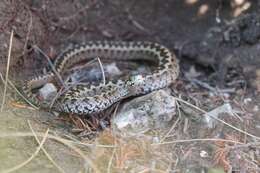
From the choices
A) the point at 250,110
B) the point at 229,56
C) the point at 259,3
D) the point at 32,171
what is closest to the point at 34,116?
the point at 32,171

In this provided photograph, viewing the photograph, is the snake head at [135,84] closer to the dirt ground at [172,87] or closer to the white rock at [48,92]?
the dirt ground at [172,87]

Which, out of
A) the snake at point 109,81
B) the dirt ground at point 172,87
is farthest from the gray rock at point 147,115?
the snake at point 109,81

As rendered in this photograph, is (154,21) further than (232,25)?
Yes

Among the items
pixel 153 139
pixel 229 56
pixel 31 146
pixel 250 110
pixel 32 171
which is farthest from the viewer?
pixel 229 56

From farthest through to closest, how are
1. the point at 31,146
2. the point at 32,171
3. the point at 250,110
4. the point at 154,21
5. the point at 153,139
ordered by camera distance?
the point at 154,21 < the point at 250,110 < the point at 153,139 < the point at 31,146 < the point at 32,171

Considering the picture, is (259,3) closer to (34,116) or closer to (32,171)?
(34,116)

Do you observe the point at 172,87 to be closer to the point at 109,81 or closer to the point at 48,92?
the point at 109,81
